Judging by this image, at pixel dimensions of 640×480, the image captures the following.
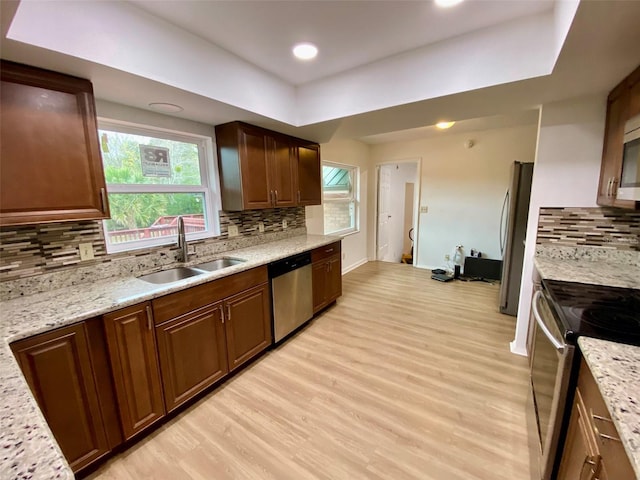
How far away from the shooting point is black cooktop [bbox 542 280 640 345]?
42.3 inches

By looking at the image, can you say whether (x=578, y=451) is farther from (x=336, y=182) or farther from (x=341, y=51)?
(x=336, y=182)

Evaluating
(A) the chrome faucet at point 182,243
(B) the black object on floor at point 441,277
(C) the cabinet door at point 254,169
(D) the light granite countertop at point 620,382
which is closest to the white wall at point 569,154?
(D) the light granite countertop at point 620,382

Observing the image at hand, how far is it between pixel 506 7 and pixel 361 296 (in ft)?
10.1

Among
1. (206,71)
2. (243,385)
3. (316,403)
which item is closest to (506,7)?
(206,71)

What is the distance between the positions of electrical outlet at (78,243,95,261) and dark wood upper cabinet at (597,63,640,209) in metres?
3.18

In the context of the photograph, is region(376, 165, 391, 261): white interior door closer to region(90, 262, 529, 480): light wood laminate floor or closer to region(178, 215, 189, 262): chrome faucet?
region(90, 262, 529, 480): light wood laminate floor

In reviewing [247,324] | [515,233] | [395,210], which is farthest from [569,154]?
[395,210]

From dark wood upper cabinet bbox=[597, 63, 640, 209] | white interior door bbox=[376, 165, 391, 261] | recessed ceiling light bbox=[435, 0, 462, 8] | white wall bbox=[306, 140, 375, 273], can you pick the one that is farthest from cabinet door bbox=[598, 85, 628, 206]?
white interior door bbox=[376, 165, 391, 261]

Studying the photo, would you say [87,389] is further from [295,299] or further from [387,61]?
[387,61]

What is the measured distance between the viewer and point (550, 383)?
1.31 m

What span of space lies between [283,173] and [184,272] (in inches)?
54.3

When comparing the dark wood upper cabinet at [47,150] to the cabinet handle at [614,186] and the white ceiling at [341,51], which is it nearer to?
the white ceiling at [341,51]

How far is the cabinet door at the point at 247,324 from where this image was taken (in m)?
2.06

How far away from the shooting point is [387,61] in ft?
6.72
